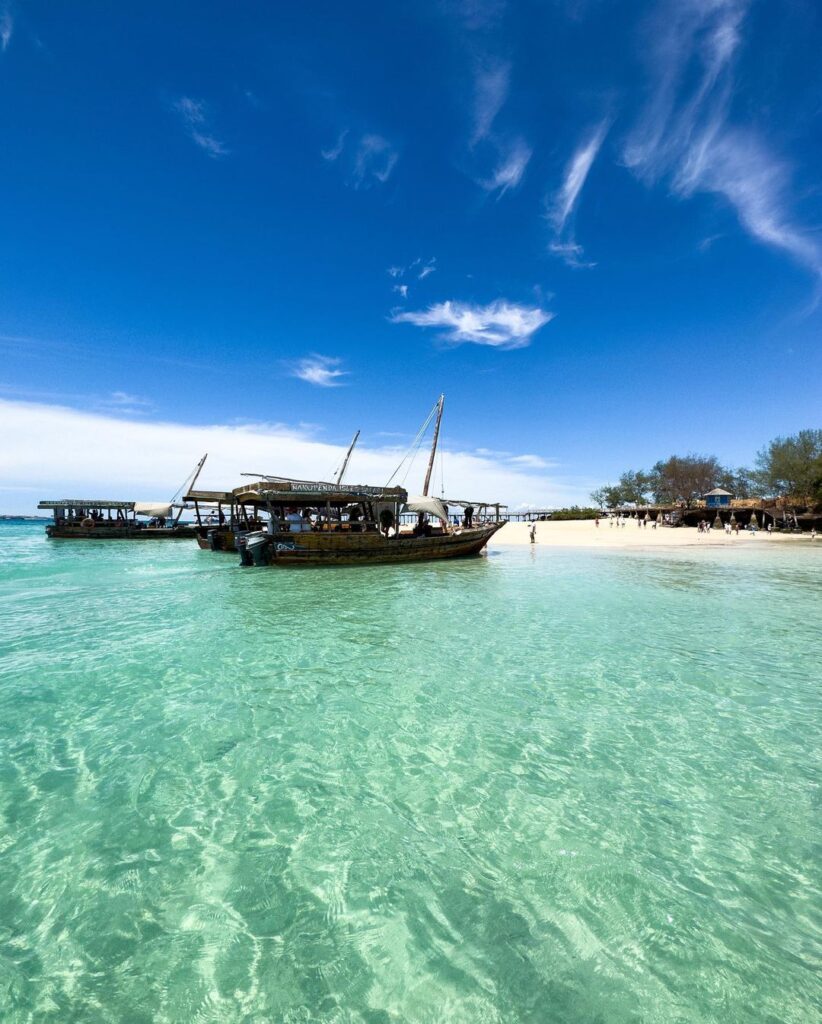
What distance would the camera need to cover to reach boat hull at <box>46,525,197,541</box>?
46875 mm

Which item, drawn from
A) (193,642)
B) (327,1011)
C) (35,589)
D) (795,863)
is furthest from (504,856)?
(35,589)

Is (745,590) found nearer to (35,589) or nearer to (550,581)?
(550,581)

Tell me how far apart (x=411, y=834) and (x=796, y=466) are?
6505cm

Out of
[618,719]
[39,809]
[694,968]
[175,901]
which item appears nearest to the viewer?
[694,968]

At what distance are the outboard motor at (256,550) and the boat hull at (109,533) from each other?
2979cm

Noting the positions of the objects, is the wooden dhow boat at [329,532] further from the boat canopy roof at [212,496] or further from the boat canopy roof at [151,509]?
the boat canopy roof at [151,509]

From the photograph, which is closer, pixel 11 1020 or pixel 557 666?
pixel 11 1020

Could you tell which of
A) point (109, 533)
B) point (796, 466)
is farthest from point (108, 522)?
point (796, 466)

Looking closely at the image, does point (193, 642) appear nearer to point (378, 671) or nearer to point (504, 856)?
point (378, 671)

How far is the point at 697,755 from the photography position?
5281 millimetres

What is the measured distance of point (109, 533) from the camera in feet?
154

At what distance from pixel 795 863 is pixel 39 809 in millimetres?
6563

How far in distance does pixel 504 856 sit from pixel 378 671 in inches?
187

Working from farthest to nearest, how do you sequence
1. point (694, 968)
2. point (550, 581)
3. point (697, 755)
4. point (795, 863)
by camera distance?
point (550, 581), point (697, 755), point (795, 863), point (694, 968)
